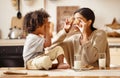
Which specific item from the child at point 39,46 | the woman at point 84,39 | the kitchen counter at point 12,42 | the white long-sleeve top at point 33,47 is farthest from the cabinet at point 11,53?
the white long-sleeve top at point 33,47

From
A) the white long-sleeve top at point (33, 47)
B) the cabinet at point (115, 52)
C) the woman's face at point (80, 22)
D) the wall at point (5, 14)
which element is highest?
the wall at point (5, 14)

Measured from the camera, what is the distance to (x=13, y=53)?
4.46 meters

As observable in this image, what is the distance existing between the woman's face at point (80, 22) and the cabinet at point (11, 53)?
2.11 m

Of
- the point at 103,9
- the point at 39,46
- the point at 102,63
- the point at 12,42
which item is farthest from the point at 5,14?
the point at 102,63

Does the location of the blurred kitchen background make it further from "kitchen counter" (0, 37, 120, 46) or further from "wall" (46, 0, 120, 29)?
"kitchen counter" (0, 37, 120, 46)

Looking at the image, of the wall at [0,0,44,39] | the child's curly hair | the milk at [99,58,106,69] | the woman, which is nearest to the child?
the child's curly hair

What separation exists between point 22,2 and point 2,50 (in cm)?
102

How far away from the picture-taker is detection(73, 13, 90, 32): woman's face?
7.95 ft

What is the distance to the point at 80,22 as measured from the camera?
2438mm

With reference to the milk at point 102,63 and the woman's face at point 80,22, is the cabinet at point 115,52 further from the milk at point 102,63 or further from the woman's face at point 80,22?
the milk at point 102,63

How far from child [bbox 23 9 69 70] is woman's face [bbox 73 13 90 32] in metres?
0.24

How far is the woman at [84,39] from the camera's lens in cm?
234

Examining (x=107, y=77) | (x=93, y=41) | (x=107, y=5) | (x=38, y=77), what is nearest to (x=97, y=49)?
(x=93, y=41)

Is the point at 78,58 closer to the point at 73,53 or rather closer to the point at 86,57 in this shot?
the point at 86,57
